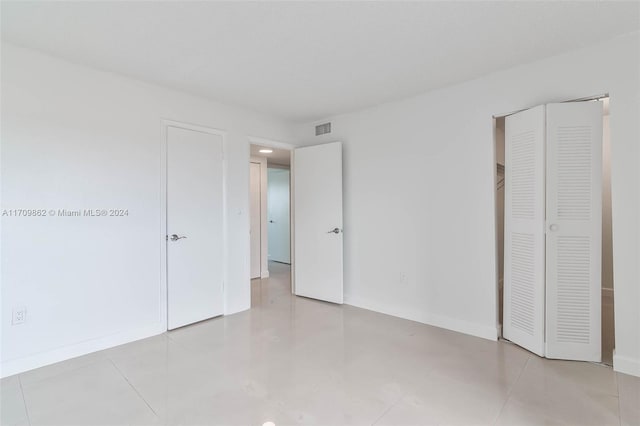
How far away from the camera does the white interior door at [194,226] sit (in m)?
3.36

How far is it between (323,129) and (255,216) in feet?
7.10

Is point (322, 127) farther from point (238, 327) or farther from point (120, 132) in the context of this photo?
point (238, 327)

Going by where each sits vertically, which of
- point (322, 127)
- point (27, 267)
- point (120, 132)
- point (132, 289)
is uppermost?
point (322, 127)

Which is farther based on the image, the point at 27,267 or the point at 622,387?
the point at 27,267

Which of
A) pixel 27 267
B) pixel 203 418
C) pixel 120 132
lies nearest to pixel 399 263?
pixel 203 418

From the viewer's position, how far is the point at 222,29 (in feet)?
7.36

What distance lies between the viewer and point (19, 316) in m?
2.47

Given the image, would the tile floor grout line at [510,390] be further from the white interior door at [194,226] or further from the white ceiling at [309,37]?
the white interior door at [194,226]

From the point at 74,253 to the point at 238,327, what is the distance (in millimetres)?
1640

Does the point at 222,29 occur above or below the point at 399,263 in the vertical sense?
above

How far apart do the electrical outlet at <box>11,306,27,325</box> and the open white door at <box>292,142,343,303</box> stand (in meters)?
2.90

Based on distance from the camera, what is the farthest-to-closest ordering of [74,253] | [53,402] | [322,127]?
[322,127] → [74,253] → [53,402]

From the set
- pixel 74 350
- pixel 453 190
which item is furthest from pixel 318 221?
pixel 74 350

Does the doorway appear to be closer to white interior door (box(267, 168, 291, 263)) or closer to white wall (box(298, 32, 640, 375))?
white interior door (box(267, 168, 291, 263))
